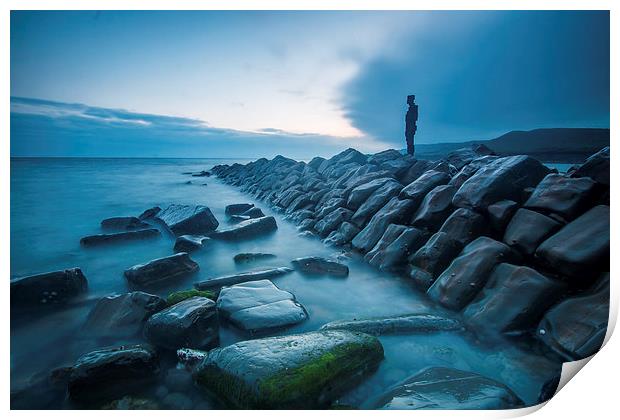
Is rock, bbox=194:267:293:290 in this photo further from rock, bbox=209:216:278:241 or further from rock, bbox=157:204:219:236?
rock, bbox=157:204:219:236

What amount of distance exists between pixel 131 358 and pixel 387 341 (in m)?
2.29

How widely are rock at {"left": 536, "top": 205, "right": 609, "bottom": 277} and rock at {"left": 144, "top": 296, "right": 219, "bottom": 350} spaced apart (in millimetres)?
3493

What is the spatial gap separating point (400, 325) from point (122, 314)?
3.01 meters

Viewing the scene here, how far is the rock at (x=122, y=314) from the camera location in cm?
344

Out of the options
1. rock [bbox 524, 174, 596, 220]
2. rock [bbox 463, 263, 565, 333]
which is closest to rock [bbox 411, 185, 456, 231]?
rock [bbox 524, 174, 596, 220]

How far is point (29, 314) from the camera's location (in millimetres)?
3828

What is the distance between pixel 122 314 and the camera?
3.52 metres

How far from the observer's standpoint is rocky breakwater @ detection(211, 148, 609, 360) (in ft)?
9.86

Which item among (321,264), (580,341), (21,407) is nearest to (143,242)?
(321,264)

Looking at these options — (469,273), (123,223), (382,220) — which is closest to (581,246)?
→ (469,273)
